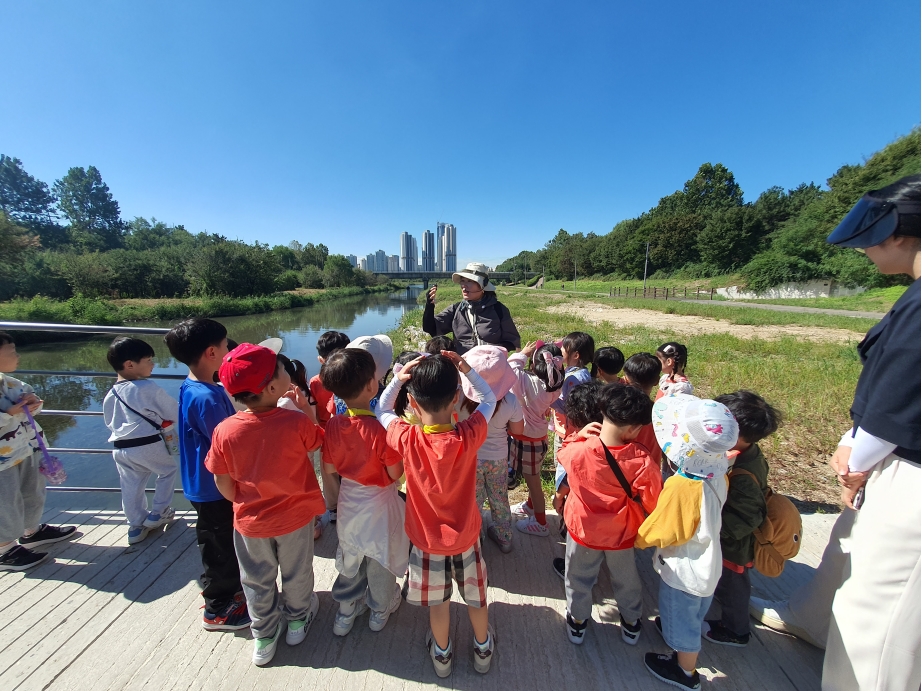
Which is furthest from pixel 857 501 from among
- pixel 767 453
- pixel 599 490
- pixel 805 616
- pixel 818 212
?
pixel 818 212

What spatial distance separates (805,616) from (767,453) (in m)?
2.90

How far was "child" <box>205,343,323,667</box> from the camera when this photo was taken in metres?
1.53

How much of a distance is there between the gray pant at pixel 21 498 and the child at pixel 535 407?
9.85 ft

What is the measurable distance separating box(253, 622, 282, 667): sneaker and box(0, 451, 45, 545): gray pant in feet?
5.76

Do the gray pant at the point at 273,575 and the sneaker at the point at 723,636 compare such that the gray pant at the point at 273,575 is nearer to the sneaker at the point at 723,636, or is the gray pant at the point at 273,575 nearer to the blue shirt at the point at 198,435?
the blue shirt at the point at 198,435

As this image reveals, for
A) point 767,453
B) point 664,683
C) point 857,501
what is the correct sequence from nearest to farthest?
point 857,501 < point 664,683 < point 767,453

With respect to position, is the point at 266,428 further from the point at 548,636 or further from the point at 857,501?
the point at 857,501

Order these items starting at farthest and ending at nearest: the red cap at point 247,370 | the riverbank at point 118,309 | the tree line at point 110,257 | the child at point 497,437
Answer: the tree line at point 110,257, the riverbank at point 118,309, the child at point 497,437, the red cap at point 247,370

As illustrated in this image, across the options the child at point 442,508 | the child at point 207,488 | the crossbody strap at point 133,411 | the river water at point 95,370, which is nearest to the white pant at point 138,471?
the crossbody strap at point 133,411

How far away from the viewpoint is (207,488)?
5.79 ft

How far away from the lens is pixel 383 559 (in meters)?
1.67

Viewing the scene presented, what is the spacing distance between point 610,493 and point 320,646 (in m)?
1.50

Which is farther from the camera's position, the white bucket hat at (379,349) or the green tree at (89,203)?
the green tree at (89,203)

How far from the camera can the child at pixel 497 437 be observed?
1.90 m
